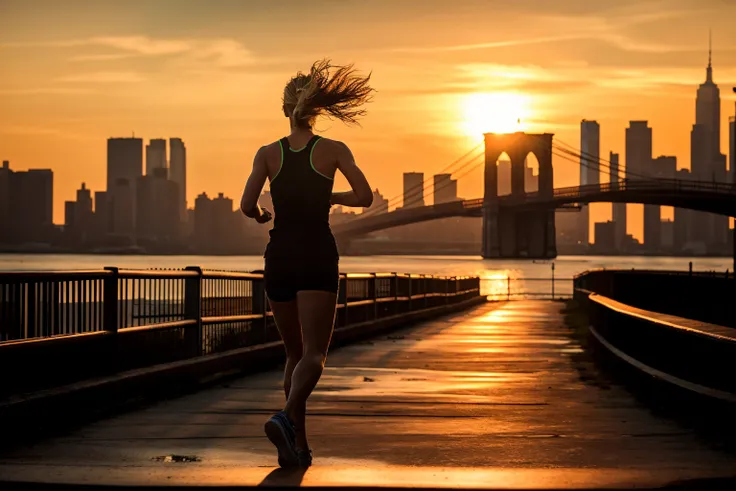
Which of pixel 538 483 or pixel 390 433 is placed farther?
pixel 390 433

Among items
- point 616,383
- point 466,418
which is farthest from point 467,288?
point 466,418

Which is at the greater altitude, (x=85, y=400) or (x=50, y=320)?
(x=50, y=320)

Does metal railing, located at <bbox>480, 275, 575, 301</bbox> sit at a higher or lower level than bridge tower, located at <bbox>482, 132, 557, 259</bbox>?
lower

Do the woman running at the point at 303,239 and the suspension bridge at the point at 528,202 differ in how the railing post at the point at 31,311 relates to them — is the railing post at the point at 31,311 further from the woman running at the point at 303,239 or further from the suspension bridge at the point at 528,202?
the suspension bridge at the point at 528,202

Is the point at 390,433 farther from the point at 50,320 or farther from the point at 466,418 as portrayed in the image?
the point at 50,320

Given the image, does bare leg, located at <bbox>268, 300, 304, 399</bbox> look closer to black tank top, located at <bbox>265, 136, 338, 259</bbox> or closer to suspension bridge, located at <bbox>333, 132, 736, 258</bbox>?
black tank top, located at <bbox>265, 136, 338, 259</bbox>

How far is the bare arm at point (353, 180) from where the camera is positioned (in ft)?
21.2

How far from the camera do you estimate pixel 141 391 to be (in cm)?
1006

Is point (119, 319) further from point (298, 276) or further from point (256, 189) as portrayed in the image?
point (298, 276)

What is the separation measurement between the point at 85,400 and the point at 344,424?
5.89 ft

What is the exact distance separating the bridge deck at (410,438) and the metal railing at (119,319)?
0.54 metres

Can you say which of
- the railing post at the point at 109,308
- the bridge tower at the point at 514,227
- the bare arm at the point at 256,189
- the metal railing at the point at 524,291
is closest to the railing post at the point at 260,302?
the railing post at the point at 109,308

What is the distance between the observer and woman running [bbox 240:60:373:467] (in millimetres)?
6305

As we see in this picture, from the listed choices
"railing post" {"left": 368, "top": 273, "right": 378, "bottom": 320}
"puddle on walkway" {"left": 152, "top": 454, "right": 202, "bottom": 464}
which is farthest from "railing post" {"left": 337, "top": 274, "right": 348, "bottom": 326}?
"puddle on walkway" {"left": 152, "top": 454, "right": 202, "bottom": 464}
